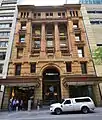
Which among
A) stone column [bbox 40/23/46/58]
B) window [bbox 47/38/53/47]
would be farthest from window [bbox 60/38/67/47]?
stone column [bbox 40/23/46/58]

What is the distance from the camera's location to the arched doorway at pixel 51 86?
1031 inches

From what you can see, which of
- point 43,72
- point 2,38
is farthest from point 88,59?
point 2,38

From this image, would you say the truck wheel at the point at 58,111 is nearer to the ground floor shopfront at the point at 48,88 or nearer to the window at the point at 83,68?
the ground floor shopfront at the point at 48,88

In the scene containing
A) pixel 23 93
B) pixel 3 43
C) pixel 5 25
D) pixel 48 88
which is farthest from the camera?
pixel 5 25

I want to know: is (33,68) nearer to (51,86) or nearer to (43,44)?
(51,86)

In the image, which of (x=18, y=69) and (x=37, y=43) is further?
(x=37, y=43)

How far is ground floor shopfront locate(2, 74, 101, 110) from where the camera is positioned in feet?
77.7

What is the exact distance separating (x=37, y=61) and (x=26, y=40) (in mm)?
5716

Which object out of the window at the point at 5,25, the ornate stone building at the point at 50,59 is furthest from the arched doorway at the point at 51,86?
the window at the point at 5,25

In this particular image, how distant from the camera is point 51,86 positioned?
89.8 ft

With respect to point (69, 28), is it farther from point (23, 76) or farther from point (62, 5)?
point (23, 76)

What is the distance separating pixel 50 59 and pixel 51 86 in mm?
4986

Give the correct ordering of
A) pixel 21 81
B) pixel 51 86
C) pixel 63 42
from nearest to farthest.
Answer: pixel 21 81
pixel 51 86
pixel 63 42

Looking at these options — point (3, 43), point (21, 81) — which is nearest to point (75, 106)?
point (21, 81)
